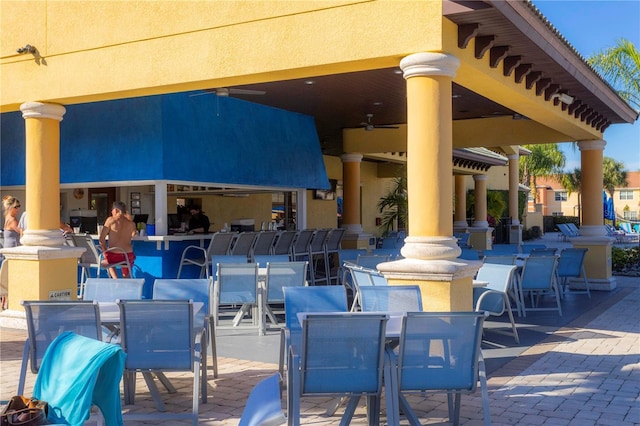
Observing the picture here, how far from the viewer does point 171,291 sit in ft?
17.7

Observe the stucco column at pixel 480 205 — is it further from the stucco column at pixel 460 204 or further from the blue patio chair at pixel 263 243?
the blue patio chair at pixel 263 243

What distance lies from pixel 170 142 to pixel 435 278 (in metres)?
5.13

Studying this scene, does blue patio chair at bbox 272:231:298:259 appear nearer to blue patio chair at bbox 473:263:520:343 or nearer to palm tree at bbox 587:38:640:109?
blue patio chair at bbox 473:263:520:343

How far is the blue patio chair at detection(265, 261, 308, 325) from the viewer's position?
7266 mm

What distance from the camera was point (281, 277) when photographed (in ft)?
24.1

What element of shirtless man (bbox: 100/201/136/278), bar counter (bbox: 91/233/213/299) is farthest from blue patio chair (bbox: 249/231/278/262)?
shirtless man (bbox: 100/201/136/278)

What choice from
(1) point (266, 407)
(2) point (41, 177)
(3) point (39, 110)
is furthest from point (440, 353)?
(3) point (39, 110)

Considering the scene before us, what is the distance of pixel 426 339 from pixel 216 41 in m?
4.25

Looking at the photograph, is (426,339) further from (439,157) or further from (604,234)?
(604,234)

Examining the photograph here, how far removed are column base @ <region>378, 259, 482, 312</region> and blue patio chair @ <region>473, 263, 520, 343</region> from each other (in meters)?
1.13

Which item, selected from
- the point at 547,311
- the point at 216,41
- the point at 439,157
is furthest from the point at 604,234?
the point at 216,41

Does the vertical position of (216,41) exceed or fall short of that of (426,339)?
it exceeds it

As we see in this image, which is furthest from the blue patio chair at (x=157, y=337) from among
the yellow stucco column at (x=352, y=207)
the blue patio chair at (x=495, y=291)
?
the yellow stucco column at (x=352, y=207)

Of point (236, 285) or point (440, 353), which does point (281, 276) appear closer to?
point (236, 285)
